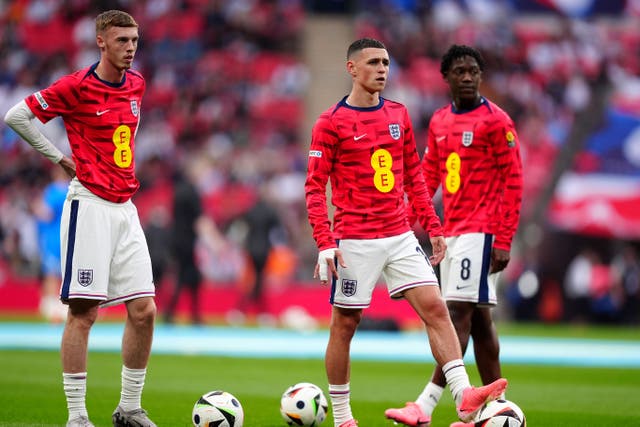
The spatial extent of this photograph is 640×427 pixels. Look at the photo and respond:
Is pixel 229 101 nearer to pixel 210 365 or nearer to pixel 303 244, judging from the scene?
pixel 303 244

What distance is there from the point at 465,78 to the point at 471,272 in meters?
1.50

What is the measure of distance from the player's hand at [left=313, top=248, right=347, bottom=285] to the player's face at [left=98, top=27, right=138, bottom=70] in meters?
1.85

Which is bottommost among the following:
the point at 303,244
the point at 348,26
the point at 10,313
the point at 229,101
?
the point at 10,313

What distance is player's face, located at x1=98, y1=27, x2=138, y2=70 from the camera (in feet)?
22.6

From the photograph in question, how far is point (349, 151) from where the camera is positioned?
6.90m

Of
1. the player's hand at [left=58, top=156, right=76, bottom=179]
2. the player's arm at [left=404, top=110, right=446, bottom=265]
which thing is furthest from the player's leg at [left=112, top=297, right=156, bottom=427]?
the player's arm at [left=404, top=110, right=446, bottom=265]

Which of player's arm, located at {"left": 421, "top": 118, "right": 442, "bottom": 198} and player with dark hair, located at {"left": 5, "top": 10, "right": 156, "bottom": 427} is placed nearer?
player with dark hair, located at {"left": 5, "top": 10, "right": 156, "bottom": 427}

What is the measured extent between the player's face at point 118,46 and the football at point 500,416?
129 inches

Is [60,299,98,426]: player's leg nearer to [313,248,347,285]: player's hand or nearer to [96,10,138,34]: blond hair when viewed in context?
[313,248,347,285]: player's hand

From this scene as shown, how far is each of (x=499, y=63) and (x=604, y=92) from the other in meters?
3.71

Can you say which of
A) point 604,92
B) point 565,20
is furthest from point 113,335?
point 565,20

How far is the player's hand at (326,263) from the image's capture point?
6469 mm

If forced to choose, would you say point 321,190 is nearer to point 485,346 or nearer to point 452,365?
point 452,365

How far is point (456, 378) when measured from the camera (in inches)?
263
